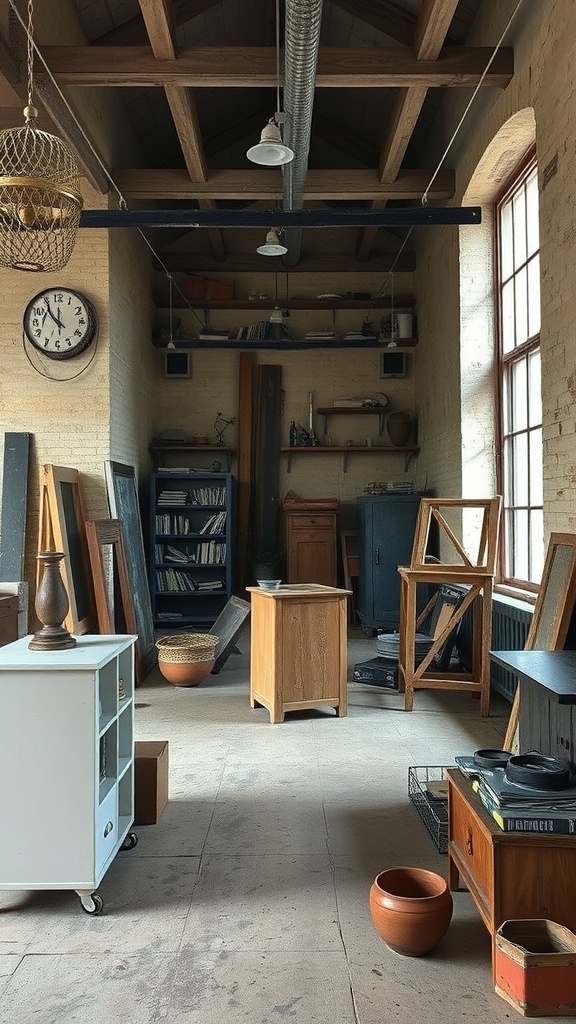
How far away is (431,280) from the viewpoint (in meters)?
8.54

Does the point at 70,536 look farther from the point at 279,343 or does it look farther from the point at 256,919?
the point at 256,919

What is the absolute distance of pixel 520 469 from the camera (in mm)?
6320

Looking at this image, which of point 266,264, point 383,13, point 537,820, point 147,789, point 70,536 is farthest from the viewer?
point 266,264

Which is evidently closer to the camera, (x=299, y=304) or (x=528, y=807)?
(x=528, y=807)

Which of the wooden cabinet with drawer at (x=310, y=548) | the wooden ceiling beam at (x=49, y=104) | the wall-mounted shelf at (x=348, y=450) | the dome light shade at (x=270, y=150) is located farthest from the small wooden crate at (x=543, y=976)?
A: the wall-mounted shelf at (x=348, y=450)

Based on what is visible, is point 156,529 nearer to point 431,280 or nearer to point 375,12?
point 431,280

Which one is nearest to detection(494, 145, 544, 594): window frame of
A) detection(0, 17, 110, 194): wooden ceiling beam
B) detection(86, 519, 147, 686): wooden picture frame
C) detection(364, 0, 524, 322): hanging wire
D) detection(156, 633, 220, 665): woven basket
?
detection(364, 0, 524, 322): hanging wire

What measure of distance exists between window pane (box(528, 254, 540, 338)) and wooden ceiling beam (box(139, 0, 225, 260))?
288 cm

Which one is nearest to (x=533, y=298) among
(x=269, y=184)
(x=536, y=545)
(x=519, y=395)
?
(x=519, y=395)

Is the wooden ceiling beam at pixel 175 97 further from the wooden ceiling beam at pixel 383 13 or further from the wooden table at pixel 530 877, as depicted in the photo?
the wooden table at pixel 530 877

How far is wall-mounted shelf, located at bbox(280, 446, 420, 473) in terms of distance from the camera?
9.52 meters

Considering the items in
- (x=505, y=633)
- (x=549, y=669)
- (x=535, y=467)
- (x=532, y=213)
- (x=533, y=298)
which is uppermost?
(x=532, y=213)

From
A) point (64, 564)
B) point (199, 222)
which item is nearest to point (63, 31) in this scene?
point (199, 222)

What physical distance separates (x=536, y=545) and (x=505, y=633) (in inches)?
26.7
